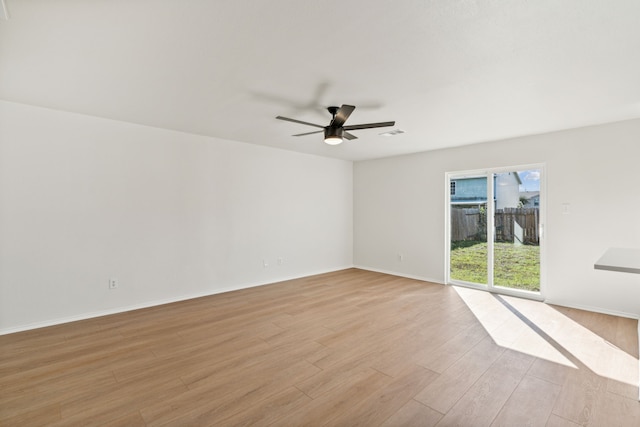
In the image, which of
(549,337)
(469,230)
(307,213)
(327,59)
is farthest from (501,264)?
(327,59)

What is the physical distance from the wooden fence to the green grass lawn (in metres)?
0.11

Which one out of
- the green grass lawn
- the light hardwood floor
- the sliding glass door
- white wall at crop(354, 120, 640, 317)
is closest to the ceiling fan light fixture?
the light hardwood floor

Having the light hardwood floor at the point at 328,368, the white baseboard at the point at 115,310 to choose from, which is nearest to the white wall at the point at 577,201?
the light hardwood floor at the point at 328,368

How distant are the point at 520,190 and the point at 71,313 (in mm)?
6334

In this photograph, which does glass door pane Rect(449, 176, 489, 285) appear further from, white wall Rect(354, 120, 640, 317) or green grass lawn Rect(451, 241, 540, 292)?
white wall Rect(354, 120, 640, 317)

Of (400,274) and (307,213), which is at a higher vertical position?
(307,213)

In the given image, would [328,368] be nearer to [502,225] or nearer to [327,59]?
[327,59]

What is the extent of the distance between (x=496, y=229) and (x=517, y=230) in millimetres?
294

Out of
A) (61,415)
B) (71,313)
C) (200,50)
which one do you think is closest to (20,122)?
(71,313)

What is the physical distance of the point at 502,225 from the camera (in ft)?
15.4

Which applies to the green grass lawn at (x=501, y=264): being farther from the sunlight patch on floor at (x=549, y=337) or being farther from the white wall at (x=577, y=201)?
the sunlight patch on floor at (x=549, y=337)

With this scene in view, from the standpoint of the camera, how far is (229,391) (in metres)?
2.15

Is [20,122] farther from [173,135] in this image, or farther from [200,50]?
[200,50]

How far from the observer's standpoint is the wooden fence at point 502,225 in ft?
14.4
